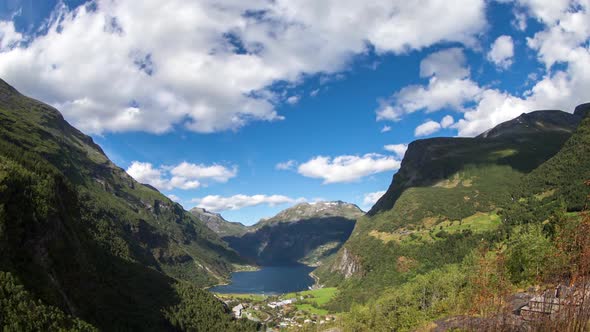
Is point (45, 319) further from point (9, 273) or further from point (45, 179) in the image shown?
point (45, 179)

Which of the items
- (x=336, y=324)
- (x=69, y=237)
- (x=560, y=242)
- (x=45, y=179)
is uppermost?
(x=45, y=179)

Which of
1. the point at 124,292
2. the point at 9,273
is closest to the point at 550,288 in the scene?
the point at 9,273

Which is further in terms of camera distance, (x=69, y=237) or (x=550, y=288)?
(x=69, y=237)

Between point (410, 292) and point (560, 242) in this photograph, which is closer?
point (560, 242)

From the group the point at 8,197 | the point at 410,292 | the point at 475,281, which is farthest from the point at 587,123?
the point at 8,197

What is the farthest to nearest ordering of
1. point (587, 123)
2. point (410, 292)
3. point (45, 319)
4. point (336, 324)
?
point (587, 123) < point (336, 324) < point (410, 292) < point (45, 319)

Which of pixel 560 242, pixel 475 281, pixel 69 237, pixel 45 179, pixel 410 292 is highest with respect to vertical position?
pixel 45 179

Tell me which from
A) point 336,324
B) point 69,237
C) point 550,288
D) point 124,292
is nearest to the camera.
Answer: point 550,288

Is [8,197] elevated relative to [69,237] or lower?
elevated

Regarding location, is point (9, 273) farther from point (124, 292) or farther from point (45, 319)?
point (124, 292)
